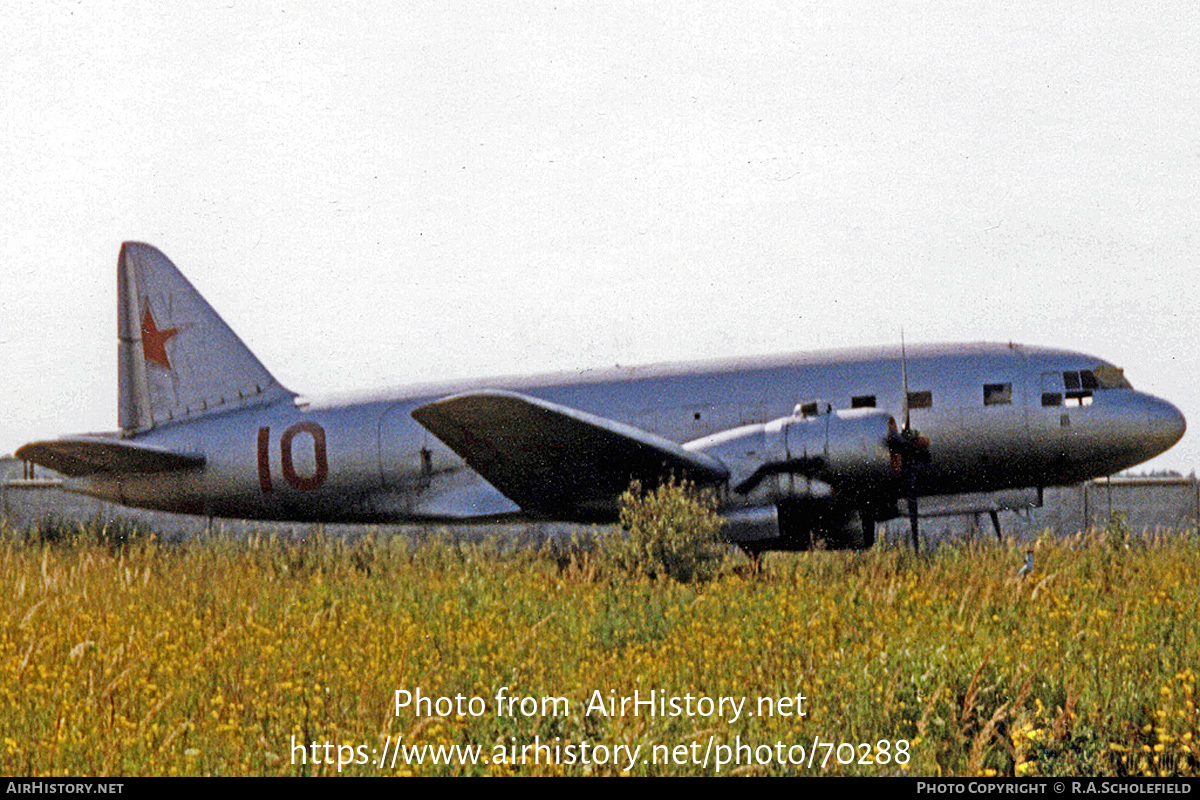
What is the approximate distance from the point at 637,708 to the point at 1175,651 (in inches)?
156

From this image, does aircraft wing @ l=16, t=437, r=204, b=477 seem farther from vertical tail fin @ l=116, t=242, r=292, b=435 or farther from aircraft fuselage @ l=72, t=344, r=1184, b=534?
vertical tail fin @ l=116, t=242, r=292, b=435

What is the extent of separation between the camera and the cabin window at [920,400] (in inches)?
578

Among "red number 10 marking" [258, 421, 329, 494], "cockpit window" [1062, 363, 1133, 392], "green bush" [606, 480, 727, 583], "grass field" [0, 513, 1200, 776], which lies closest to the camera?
"grass field" [0, 513, 1200, 776]

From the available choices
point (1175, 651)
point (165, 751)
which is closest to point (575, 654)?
point (165, 751)

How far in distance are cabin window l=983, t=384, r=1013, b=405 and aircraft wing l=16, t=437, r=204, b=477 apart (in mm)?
A: 12833

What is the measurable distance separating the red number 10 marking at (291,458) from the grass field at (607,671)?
230 inches

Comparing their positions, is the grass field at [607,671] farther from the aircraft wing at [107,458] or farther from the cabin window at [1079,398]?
the aircraft wing at [107,458]

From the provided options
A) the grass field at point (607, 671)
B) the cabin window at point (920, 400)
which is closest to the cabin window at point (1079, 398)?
the cabin window at point (920, 400)

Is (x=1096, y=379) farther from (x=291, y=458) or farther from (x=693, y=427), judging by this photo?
(x=291, y=458)

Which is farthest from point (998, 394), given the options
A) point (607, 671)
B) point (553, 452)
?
point (607, 671)

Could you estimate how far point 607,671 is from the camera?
6664 millimetres

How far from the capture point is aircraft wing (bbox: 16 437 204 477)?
1761 cm

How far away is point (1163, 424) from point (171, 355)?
16.6 m

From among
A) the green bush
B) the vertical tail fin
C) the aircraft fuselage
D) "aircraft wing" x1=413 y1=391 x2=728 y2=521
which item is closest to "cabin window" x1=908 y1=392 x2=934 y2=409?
the aircraft fuselage
